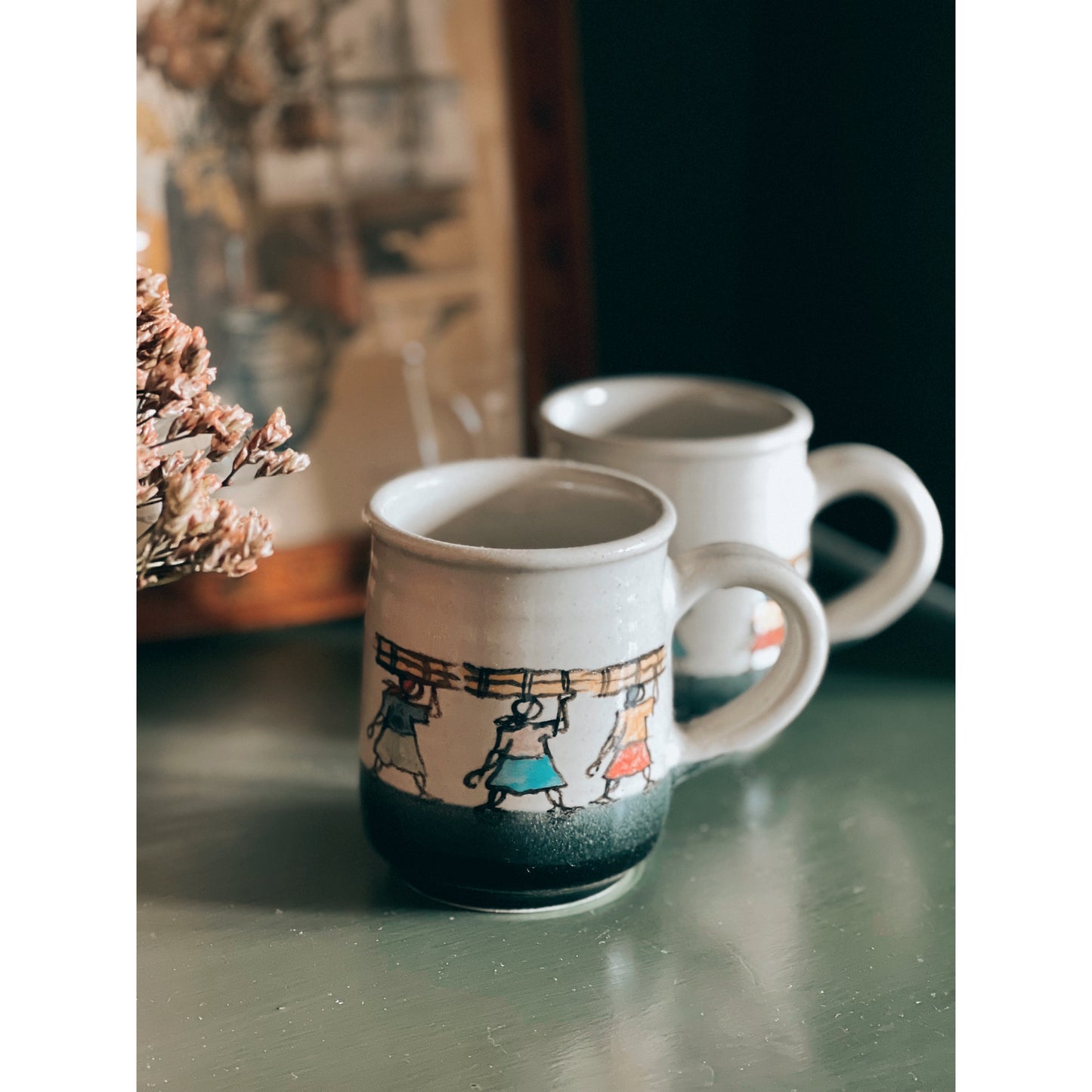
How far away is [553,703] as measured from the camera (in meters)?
0.45

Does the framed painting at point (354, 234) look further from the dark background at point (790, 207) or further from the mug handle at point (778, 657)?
the mug handle at point (778, 657)

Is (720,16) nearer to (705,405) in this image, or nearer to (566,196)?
(566,196)

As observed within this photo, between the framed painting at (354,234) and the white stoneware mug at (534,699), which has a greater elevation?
the framed painting at (354,234)

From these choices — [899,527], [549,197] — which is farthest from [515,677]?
[549,197]

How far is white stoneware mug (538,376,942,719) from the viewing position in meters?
0.57

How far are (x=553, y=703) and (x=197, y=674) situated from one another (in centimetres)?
28

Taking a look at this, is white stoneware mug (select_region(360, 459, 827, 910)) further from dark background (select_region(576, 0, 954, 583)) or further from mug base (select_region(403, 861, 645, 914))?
dark background (select_region(576, 0, 954, 583))

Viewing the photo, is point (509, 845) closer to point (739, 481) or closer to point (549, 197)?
point (739, 481)

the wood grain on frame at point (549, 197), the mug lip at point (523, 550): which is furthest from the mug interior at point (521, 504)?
the wood grain on frame at point (549, 197)

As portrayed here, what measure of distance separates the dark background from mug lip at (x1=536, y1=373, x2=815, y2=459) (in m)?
0.15

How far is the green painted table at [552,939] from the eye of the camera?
1.38 feet

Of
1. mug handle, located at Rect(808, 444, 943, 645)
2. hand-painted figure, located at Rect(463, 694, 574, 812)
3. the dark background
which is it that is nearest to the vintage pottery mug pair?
hand-painted figure, located at Rect(463, 694, 574, 812)

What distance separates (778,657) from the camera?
505 millimetres

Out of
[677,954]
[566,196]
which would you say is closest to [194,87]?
[566,196]
